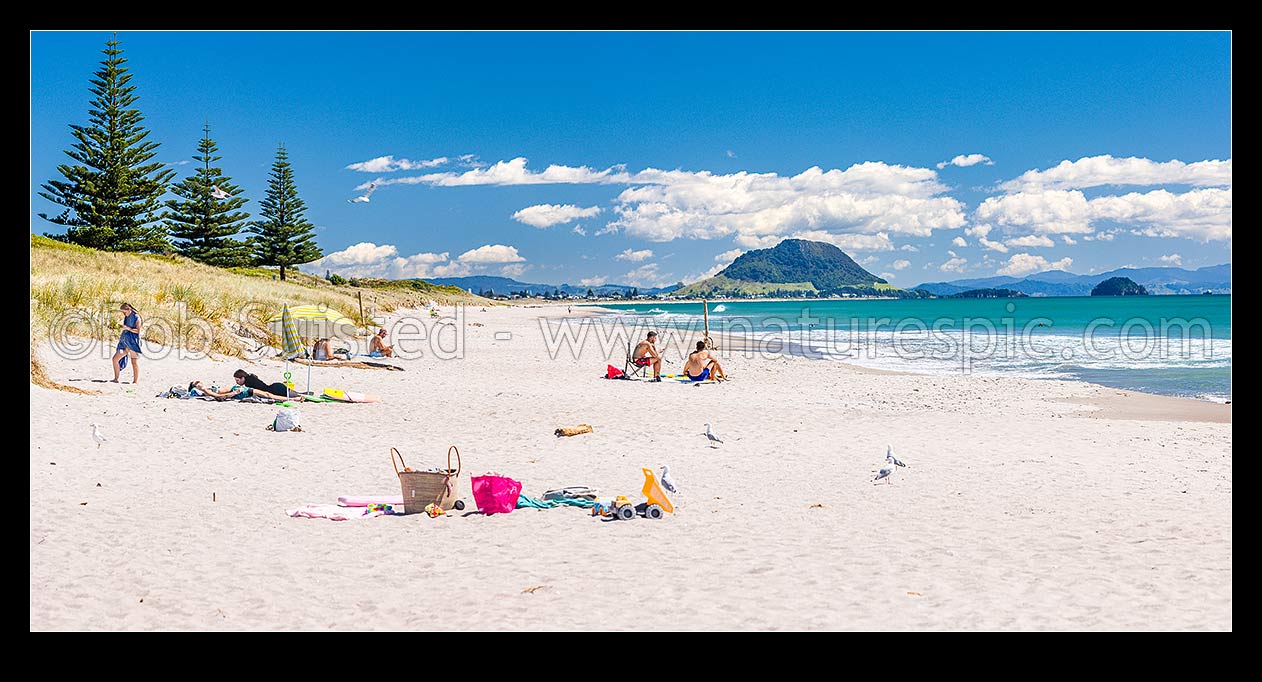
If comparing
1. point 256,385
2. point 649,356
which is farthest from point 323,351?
point 649,356

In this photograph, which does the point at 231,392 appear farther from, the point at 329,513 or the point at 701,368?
the point at 701,368

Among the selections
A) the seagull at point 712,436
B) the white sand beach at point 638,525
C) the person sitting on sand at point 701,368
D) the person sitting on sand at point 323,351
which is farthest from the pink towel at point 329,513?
the person sitting on sand at point 323,351

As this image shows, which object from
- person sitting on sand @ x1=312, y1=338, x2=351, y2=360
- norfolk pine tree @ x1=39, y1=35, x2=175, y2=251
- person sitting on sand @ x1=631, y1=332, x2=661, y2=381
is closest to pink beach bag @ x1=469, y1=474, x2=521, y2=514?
person sitting on sand @ x1=631, y1=332, x2=661, y2=381

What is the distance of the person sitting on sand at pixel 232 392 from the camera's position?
9.64 m

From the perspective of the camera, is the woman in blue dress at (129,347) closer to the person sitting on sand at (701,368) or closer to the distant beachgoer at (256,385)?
the distant beachgoer at (256,385)

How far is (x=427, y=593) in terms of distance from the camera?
4.28 metres

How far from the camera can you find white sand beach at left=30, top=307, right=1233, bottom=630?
4062mm

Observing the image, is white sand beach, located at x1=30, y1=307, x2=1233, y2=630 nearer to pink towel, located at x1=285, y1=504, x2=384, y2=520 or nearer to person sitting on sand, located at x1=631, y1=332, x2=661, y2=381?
pink towel, located at x1=285, y1=504, x2=384, y2=520

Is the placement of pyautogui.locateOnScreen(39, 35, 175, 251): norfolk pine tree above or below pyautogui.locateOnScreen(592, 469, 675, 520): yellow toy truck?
above

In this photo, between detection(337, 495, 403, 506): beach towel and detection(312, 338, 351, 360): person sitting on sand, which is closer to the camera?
detection(337, 495, 403, 506): beach towel

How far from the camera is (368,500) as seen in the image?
5945 mm

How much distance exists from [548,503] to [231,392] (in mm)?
5465

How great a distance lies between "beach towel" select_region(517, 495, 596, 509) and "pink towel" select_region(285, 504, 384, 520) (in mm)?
863
